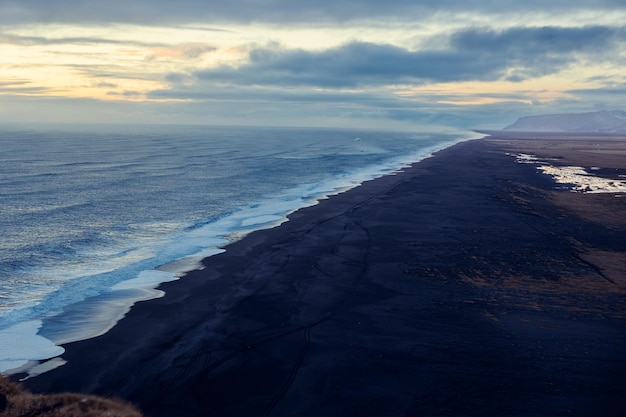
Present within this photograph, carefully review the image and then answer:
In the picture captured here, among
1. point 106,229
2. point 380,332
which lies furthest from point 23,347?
point 106,229

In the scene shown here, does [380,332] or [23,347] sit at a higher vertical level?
[380,332]

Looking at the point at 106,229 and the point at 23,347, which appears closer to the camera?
the point at 23,347

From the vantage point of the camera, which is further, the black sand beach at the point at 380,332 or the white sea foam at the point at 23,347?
the white sea foam at the point at 23,347

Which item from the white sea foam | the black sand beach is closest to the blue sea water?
the white sea foam

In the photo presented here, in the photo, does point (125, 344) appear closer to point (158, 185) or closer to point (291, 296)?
point (291, 296)

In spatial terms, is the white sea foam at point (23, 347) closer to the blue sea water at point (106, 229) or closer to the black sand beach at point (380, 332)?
the blue sea water at point (106, 229)

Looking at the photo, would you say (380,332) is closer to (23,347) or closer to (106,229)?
(23,347)

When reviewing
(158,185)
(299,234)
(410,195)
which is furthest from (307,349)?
(158,185)

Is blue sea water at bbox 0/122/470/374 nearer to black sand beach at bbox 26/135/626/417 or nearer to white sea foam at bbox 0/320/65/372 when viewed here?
white sea foam at bbox 0/320/65/372

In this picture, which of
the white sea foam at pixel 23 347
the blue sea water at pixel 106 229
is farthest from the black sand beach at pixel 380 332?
the blue sea water at pixel 106 229
